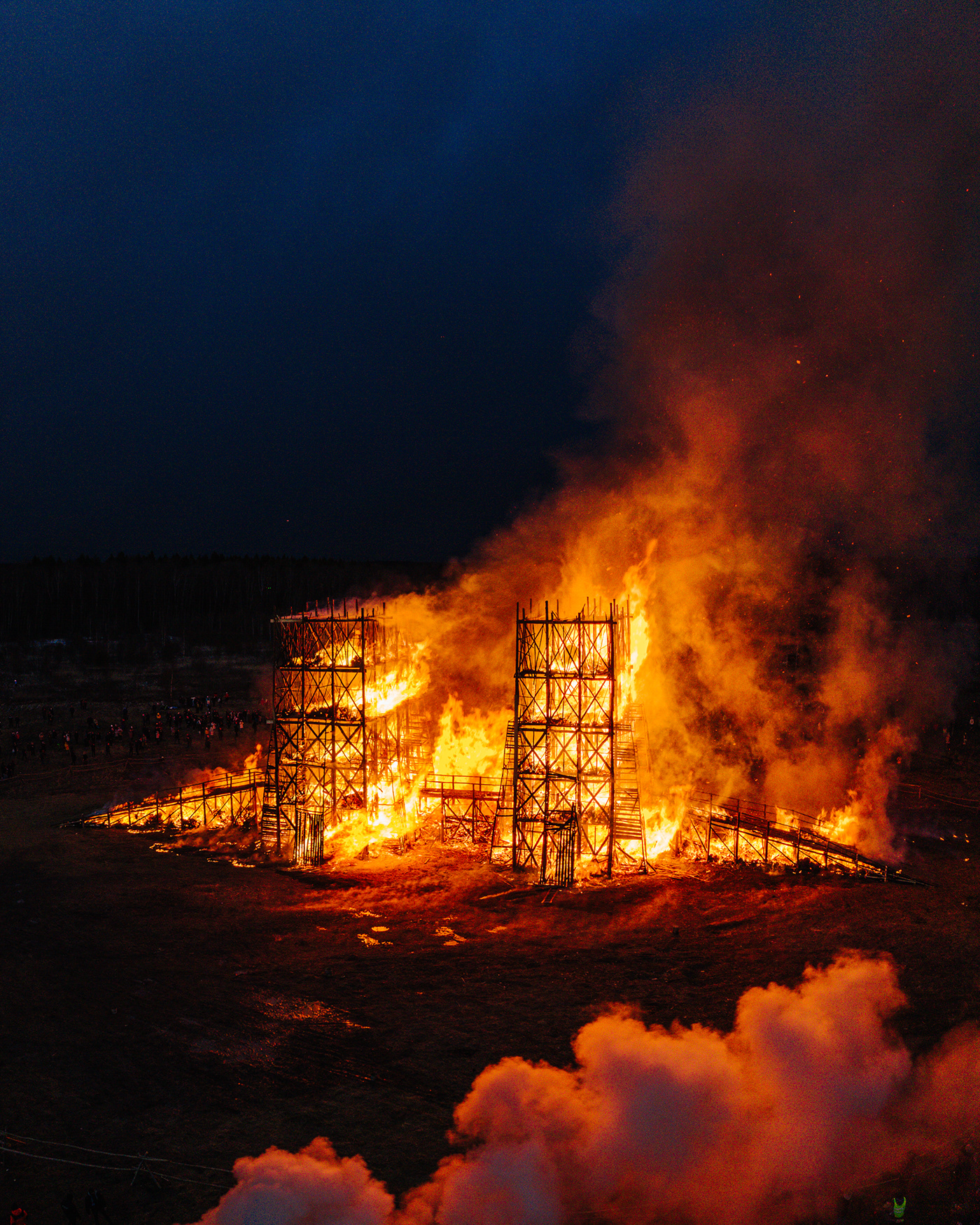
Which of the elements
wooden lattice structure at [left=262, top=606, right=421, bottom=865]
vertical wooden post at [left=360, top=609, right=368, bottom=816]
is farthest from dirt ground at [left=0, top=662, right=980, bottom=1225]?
vertical wooden post at [left=360, top=609, right=368, bottom=816]

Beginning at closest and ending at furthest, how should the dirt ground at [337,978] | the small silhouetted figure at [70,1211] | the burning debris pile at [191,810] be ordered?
the small silhouetted figure at [70,1211], the dirt ground at [337,978], the burning debris pile at [191,810]

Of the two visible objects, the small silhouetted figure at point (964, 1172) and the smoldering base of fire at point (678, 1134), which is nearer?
the smoldering base of fire at point (678, 1134)

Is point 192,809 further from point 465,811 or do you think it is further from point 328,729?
point 465,811

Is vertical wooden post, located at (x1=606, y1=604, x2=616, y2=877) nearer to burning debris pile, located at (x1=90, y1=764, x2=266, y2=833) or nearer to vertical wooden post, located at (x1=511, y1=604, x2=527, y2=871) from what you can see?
vertical wooden post, located at (x1=511, y1=604, x2=527, y2=871)

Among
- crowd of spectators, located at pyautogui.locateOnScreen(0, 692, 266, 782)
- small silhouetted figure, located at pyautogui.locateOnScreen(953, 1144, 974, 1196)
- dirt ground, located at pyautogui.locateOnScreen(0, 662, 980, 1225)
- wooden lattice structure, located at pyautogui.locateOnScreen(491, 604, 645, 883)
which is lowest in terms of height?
dirt ground, located at pyautogui.locateOnScreen(0, 662, 980, 1225)

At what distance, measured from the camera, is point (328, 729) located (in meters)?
25.9

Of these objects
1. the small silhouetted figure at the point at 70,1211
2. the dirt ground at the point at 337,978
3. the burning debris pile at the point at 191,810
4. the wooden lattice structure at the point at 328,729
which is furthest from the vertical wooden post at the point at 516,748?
the small silhouetted figure at the point at 70,1211

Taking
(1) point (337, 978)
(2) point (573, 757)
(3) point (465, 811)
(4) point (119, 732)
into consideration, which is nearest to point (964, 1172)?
(1) point (337, 978)

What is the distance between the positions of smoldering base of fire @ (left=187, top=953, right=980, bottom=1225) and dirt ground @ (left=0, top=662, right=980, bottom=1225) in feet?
2.97

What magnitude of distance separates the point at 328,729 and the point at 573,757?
317 inches

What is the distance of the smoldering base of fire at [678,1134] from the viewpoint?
9.32 metres

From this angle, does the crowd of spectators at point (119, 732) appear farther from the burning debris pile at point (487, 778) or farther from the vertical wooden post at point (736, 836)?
the vertical wooden post at point (736, 836)

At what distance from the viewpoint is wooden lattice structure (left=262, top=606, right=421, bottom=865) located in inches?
1018

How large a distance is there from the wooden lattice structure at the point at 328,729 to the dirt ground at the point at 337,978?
256 cm
